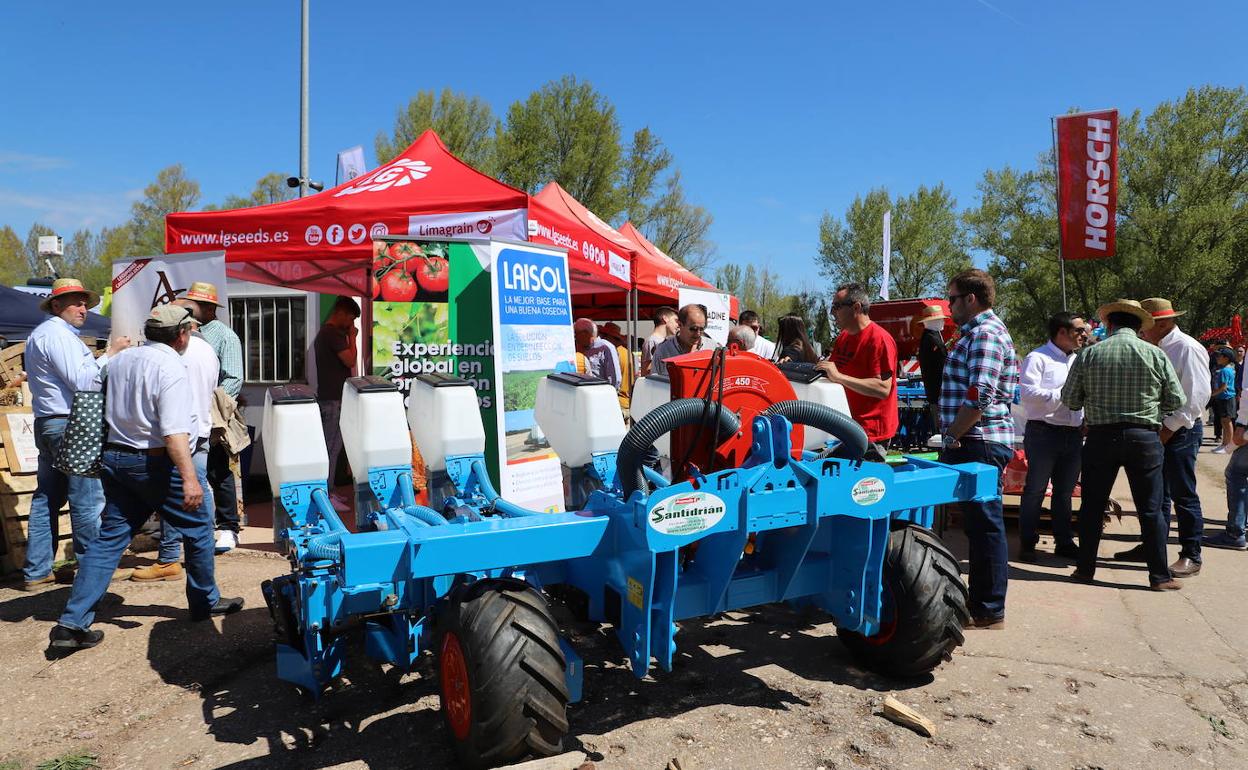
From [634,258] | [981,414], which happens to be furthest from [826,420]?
[634,258]

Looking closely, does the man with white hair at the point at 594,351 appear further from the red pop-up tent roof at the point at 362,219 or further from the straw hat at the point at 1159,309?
the straw hat at the point at 1159,309

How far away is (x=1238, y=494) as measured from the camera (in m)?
6.18

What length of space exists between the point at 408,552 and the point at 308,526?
1.40 m

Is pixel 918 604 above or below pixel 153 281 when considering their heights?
below

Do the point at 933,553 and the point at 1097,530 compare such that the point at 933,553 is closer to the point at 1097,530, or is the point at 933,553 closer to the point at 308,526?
the point at 1097,530

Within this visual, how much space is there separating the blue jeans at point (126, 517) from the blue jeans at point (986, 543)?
13.4ft

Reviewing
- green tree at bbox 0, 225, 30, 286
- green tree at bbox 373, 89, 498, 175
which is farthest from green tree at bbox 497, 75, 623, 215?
green tree at bbox 0, 225, 30, 286

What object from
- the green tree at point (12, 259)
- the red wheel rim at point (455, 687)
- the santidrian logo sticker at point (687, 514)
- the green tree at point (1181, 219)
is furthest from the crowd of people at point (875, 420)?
the green tree at point (12, 259)

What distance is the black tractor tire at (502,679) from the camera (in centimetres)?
244

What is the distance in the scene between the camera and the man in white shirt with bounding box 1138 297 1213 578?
17.5 ft

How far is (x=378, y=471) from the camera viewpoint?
153 inches

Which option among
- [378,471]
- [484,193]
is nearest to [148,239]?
[484,193]

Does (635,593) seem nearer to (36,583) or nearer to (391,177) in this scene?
(36,583)

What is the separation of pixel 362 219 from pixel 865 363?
463 centimetres
